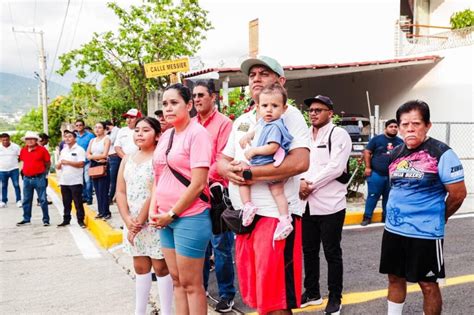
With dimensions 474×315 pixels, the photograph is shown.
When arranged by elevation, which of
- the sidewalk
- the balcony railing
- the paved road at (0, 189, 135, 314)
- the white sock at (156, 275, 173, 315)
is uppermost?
the balcony railing

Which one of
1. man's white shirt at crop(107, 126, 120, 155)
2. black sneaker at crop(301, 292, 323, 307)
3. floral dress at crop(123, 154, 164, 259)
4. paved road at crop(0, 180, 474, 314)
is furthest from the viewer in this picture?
man's white shirt at crop(107, 126, 120, 155)

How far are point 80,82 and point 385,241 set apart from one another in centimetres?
2142

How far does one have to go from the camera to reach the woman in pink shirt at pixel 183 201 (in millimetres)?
3049

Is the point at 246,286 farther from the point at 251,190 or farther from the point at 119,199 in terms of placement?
the point at 119,199

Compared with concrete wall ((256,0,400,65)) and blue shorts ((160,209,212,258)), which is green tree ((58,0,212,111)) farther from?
blue shorts ((160,209,212,258))

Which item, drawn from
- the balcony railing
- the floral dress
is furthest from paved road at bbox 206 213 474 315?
the balcony railing

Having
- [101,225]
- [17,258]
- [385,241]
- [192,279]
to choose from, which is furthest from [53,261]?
[385,241]

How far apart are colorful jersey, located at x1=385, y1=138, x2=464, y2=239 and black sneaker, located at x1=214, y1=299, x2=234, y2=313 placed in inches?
67.7

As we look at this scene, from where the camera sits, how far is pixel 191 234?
305cm

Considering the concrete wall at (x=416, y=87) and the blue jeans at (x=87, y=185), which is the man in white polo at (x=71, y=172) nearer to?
the blue jeans at (x=87, y=185)

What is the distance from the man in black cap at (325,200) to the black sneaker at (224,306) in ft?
2.21

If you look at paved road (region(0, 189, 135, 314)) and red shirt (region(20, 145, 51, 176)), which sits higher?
red shirt (region(20, 145, 51, 176))

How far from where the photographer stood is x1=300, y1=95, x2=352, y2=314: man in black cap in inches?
151

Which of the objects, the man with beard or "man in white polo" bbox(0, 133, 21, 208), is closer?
the man with beard
